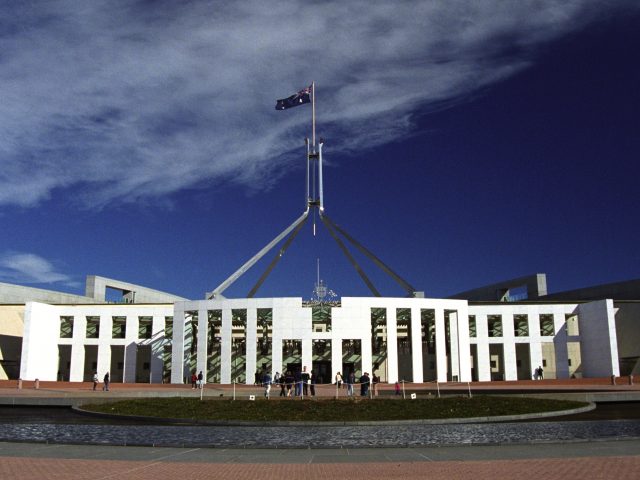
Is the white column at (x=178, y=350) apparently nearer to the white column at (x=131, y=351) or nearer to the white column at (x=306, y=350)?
the white column at (x=131, y=351)

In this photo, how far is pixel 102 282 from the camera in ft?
281

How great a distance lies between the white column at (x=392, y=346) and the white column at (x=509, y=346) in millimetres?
14251

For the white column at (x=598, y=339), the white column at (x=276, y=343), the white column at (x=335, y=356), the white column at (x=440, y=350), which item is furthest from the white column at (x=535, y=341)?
the white column at (x=276, y=343)

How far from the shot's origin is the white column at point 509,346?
58562mm

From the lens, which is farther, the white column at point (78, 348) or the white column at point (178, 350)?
the white column at point (78, 348)

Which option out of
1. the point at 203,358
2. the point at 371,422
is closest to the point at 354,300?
the point at 203,358

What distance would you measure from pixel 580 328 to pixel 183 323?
3675cm

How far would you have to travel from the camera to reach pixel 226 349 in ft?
166

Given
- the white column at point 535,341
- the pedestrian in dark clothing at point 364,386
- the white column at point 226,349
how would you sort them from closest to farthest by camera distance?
the pedestrian in dark clothing at point 364,386
the white column at point 226,349
the white column at point 535,341

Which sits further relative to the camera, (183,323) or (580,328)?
(580,328)

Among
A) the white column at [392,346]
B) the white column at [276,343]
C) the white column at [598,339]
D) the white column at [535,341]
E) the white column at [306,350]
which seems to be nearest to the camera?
the white column at [276,343]

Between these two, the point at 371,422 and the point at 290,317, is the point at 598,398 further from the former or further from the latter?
the point at 290,317

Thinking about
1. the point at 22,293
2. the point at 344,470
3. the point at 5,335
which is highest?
the point at 22,293


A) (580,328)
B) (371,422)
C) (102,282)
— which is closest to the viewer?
(371,422)
